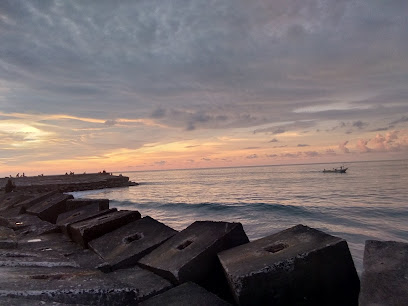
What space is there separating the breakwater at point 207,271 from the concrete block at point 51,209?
3134 millimetres

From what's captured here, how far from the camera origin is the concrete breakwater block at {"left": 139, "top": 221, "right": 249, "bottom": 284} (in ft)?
10.3

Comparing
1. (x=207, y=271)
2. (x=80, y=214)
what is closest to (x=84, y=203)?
(x=80, y=214)

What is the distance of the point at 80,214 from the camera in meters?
6.42

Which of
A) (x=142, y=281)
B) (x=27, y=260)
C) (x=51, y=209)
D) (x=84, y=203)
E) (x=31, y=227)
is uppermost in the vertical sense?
(x=84, y=203)

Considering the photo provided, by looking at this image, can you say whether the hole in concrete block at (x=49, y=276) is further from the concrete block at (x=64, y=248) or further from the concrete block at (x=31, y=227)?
the concrete block at (x=31, y=227)

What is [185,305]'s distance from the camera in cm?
253

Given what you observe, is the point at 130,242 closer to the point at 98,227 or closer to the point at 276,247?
the point at 98,227

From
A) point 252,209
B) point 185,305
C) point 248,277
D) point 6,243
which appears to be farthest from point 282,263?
point 252,209

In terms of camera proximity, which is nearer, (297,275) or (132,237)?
(297,275)

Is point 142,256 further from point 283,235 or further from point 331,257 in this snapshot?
point 331,257

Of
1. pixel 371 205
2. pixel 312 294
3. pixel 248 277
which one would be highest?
pixel 248 277

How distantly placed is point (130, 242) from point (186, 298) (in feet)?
6.41

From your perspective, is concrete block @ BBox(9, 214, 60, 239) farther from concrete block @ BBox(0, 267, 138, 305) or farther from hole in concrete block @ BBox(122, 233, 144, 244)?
concrete block @ BBox(0, 267, 138, 305)

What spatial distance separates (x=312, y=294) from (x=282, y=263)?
0.45 meters
